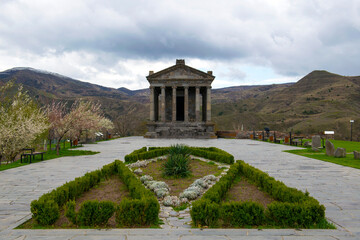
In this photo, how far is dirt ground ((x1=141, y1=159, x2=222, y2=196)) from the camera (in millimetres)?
7743

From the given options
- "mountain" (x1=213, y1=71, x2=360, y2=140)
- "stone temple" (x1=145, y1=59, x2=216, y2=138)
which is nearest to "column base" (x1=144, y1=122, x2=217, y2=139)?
"stone temple" (x1=145, y1=59, x2=216, y2=138)

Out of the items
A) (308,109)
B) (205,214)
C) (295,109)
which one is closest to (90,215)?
(205,214)

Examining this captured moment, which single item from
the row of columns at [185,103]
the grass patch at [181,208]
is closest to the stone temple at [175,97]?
the row of columns at [185,103]

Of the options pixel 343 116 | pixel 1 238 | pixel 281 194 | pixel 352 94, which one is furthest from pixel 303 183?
pixel 352 94

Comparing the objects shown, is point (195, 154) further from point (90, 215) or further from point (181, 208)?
point (90, 215)

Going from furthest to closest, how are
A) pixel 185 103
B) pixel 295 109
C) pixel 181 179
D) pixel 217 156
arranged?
1. pixel 295 109
2. pixel 185 103
3. pixel 217 156
4. pixel 181 179

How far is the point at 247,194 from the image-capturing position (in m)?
6.88

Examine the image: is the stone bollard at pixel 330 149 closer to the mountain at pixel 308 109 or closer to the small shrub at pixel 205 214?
the small shrub at pixel 205 214

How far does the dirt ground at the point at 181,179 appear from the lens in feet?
25.4

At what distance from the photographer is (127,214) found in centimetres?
491

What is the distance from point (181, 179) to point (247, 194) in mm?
2615

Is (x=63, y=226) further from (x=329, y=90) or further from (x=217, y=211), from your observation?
(x=329, y=90)

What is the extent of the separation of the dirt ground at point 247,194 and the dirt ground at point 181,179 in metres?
1.43

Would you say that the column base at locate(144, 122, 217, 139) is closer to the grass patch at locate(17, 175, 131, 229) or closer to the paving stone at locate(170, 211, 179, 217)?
the grass patch at locate(17, 175, 131, 229)
